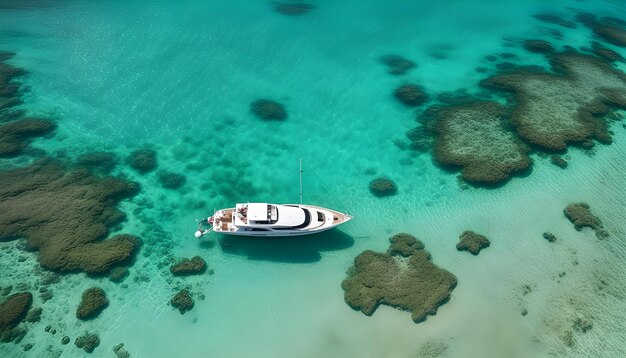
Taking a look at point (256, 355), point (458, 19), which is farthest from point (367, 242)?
point (458, 19)

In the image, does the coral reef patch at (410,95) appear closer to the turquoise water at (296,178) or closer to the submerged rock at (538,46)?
the turquoise water at (296,178)

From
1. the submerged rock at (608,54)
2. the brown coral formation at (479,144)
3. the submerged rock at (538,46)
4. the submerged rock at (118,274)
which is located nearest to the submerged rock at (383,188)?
the brown coral formation at (479,144)

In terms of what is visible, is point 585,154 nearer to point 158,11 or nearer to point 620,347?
point 620,347

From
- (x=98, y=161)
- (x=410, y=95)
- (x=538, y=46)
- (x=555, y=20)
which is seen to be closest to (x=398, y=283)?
(x=410, y=95)

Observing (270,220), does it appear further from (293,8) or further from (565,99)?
(293,8)

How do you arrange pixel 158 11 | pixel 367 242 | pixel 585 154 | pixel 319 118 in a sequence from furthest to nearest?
pixel 158 11 < pixel 319 118 < pixel 585 154 < pixel 367 242

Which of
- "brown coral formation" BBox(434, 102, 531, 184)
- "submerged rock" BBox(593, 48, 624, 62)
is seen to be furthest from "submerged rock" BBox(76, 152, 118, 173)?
"submerged rock" BBox(593, 48, 624, 62)
